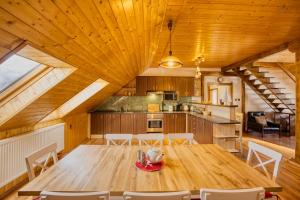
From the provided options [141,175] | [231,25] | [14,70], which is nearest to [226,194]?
[141,175]

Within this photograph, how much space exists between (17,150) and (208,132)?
12.1 ft

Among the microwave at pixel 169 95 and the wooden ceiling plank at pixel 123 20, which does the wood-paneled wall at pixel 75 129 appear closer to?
the microwave at pixel 169 95

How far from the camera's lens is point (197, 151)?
2.27m

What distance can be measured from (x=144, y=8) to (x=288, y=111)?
26.9 ft

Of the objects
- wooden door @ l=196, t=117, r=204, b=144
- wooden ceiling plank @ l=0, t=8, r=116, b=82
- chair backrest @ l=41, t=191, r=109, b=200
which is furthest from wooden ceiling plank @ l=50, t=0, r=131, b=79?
wooden door @ l=196, t=117, r=204, b=144

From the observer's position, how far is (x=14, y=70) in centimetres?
230

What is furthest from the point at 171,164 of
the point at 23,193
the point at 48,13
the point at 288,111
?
the point at 288,111

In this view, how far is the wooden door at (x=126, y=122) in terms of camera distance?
21.5 feet

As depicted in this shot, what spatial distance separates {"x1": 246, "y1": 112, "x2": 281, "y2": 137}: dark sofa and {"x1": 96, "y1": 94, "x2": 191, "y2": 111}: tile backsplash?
8.44 ft

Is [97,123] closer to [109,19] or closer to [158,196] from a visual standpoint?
[109,19]

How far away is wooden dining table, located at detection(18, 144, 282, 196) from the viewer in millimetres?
1340

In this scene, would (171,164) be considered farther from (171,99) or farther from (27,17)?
(171,99)

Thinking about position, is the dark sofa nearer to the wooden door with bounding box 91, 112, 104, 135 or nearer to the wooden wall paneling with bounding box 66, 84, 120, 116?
the wooden wall paneling with bounding box 66, 84, 120, 116

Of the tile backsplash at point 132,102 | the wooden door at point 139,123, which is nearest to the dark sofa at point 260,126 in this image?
the tile backsplash at point 132,102
